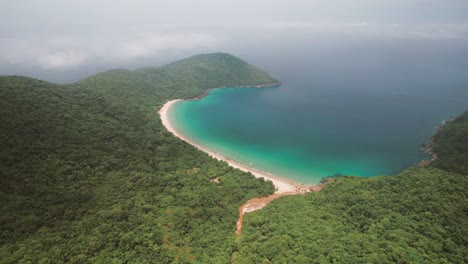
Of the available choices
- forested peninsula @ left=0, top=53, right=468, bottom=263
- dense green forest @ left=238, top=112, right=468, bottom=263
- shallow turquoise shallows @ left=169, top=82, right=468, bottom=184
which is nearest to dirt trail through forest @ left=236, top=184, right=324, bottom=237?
forested peninsula @ left=0, top=53, right=468, bottom=263

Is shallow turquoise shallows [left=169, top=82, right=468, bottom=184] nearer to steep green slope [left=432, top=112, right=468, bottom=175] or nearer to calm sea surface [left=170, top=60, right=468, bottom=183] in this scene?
calm sea surface [left=170, top=60, right=468, bottom=183]

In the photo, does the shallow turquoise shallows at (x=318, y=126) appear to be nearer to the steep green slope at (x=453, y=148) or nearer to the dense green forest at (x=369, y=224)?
the steep green slope at (x=453, y=148)

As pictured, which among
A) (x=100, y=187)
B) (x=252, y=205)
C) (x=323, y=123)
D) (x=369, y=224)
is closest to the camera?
(x=369, y=224)

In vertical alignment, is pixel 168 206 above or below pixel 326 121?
below

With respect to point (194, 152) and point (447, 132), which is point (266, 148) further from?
point (447, 132)

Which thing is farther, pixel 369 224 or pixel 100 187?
pixel 100 187

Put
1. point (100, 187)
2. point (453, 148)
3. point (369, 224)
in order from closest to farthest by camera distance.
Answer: point (369, 224) → point (100, 187) → point (453, 148)

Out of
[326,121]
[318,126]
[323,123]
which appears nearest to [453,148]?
[318,126]

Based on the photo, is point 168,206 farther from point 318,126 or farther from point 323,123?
point 323,123
